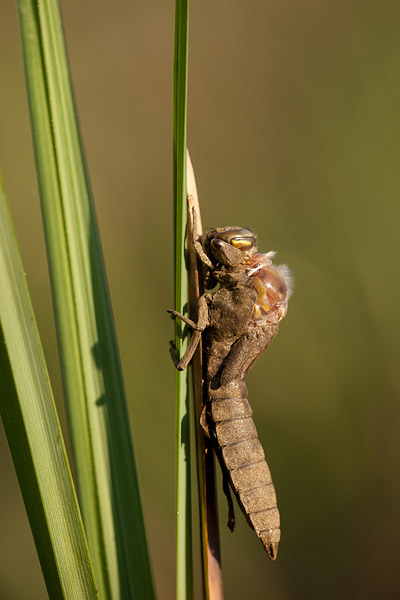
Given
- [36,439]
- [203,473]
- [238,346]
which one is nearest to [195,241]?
[238,346]

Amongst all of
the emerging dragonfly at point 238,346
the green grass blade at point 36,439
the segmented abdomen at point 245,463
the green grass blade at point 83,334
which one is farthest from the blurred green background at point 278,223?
the green grass blade at point 36,439

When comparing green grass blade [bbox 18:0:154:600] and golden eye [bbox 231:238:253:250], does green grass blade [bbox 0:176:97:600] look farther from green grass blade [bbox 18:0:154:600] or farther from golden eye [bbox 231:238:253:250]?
golden eye [bbox 231:238:253:250]

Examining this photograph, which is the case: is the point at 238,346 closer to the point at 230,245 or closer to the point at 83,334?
the point at 230,245

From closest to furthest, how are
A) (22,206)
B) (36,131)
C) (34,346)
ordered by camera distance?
(34,346)
(36,131)
(22,206)

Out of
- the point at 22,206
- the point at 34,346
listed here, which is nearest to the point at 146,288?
the point at 22,206

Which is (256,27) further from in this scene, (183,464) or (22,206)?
(183,464)
